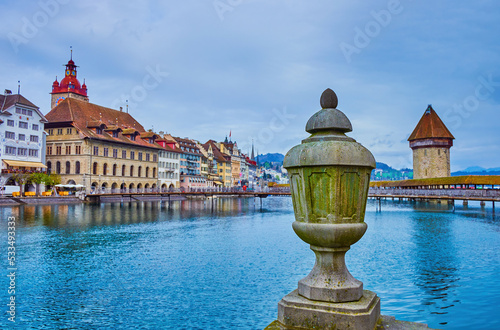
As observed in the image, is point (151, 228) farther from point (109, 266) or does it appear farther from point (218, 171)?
point (218, 171)

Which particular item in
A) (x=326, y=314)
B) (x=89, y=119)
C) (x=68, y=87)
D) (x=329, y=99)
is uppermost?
(x=68, y=87)

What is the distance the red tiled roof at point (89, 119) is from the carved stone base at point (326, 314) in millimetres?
76018

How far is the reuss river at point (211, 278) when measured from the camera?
12117 millimetres

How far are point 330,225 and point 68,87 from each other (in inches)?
4571

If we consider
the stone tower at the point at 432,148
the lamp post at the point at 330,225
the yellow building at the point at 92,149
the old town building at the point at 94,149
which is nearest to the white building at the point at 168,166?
the old town building at the point at 94,149

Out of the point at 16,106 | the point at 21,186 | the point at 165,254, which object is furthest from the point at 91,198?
the point at 165,254

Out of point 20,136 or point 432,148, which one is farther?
point 432,148

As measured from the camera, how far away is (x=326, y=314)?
15.1ft

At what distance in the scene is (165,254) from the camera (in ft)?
74.2

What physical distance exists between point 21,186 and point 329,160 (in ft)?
221

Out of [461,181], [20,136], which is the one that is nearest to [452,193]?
[461,181]

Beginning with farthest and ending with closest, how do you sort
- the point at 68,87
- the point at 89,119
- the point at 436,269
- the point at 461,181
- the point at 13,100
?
the point at 68,87 → the point at 89,119 → the point at 461,181 → the point at 13,100 → the point at 436,269

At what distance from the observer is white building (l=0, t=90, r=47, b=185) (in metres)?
61.5

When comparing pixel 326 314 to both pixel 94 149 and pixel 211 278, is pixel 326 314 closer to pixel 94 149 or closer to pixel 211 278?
pixel 211 278
